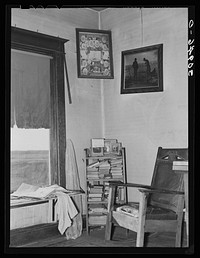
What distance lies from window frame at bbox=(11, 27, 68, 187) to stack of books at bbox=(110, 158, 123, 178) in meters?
0.53

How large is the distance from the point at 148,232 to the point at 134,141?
80 centimetres

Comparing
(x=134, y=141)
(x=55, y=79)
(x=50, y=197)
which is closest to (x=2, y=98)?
(x=55, y=79)

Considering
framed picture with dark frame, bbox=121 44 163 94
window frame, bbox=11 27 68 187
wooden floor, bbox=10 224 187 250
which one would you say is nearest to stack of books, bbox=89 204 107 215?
wooden floor, bbox=10 224 187 250

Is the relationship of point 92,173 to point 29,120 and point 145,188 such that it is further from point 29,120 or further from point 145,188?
point 29,120

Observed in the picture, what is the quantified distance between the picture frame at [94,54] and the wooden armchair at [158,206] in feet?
2.82

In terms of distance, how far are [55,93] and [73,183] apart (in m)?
0.85

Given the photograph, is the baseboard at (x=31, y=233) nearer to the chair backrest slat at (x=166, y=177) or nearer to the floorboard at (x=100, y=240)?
the floorboard at (x=100, y=240)

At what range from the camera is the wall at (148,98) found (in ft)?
9.77

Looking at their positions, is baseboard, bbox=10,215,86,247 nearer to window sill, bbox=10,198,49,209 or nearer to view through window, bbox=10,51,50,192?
window sill, bbox=10,198,49,209

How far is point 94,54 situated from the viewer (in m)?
3.21

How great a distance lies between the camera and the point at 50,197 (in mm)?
3092

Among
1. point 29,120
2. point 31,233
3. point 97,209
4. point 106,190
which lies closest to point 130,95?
point 29,120
